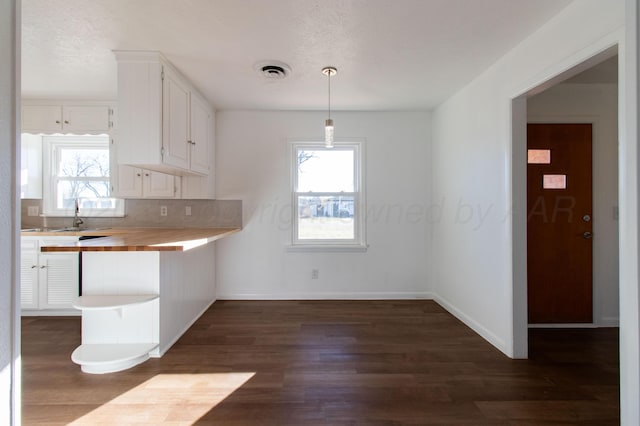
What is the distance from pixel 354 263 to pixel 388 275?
→ 46 cm

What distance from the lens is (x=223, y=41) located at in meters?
2.15

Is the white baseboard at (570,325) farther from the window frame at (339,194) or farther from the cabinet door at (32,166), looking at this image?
the cabinet door at (32,166)

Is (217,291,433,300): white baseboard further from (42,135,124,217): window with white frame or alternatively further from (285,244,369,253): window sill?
(42,135,124,217): window with white frame

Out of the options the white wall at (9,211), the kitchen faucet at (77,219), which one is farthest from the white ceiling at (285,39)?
the kitchen faucet at (77,219)

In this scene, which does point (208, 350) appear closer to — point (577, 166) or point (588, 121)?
point (577, 166)

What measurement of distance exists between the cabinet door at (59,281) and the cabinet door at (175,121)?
1.73 meters

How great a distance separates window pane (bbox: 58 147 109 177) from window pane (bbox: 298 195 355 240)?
2.42m

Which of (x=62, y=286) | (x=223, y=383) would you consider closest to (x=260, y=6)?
(x=223, y=383)

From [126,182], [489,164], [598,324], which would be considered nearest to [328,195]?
[489,164]

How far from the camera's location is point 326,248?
3.76 m

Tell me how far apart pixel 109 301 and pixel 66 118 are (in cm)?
241

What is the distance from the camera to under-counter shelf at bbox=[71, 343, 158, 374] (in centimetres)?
210

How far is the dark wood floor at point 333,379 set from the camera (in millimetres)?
1714

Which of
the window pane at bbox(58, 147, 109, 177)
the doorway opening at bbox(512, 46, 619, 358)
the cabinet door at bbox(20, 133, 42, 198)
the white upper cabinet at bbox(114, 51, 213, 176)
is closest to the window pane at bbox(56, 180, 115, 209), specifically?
the window pane at bbox(58, 147, 109, 177)
